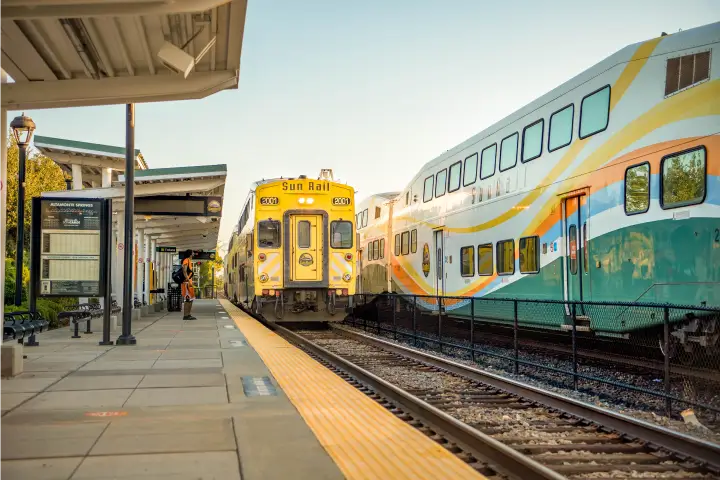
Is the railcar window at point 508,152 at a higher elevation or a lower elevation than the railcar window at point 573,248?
higher

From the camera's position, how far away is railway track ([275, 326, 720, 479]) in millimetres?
5711

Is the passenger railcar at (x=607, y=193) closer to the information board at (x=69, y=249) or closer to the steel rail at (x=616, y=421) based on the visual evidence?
the steel rail at (x=616, y=421)

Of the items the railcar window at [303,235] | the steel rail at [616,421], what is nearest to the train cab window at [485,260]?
the steel rail at [616,421]

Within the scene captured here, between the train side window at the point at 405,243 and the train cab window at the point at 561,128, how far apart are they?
28.6 feet

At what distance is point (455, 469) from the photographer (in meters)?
5.47

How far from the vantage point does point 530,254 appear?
1403 centimetres

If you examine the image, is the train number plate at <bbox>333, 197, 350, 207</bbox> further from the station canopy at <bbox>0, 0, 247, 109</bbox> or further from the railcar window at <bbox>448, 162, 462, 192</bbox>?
the station canopy at <bbox>0, 0, 247, 109</bbox>

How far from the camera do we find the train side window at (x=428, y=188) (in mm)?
20219

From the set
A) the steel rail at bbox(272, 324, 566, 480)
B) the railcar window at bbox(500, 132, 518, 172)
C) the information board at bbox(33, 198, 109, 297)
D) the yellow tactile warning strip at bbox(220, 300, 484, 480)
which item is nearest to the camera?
the steel rail at bbox(272, 324, 566, 480)

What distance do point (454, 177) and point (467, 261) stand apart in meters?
2.36

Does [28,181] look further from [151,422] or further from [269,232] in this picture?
[151,422]

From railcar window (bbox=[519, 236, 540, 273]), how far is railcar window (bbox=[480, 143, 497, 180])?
2262 millimetres

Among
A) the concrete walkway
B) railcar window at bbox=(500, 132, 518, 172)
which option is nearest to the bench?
the concrete walkway

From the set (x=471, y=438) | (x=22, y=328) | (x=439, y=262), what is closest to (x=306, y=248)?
(x=439, y=262)
